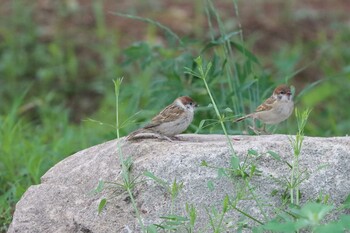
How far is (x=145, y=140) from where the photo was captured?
5.21m

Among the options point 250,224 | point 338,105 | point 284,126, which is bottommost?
point 338,105

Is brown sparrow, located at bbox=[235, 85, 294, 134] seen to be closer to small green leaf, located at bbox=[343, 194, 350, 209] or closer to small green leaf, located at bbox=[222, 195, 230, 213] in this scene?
small green leaf, located at bbox=[343, 194, 350, 209]

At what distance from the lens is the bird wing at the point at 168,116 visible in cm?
547

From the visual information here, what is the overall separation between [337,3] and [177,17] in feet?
7.53

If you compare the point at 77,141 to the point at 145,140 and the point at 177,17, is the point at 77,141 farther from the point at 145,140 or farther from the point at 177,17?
the point at 177,17

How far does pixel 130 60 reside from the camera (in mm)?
7281

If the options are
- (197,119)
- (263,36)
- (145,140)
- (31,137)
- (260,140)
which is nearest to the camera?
(260,140)

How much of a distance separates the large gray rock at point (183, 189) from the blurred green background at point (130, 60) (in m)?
1.89

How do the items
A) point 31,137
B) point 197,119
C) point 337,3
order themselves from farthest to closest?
point 337,3 → point 31,137 → point 197,119

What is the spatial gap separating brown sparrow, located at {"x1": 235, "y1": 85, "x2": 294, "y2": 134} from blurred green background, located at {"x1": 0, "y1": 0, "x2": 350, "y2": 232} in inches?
27.7

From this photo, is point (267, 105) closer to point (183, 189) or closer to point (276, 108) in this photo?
point (276, 108)

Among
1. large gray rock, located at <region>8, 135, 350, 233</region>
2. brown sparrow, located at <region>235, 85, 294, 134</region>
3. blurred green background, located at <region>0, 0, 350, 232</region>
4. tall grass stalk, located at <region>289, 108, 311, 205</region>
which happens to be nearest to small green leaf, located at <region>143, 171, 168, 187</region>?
large gray rock, located at <region>8, 135, 350, 233</region>

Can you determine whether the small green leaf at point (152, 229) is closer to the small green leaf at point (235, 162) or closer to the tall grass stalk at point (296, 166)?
the small green leaf at point (235, 162)

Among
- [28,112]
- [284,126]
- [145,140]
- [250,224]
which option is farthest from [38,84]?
[250,224]
